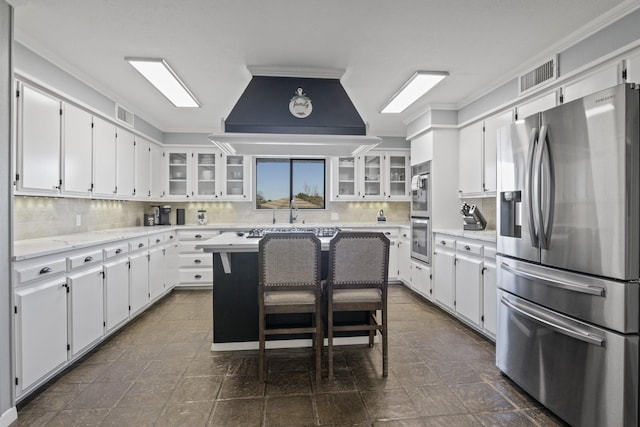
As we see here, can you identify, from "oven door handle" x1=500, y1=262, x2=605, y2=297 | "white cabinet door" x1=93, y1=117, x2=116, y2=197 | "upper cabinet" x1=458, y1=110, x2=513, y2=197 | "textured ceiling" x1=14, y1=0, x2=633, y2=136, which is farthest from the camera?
"upper cabinet" x1=458, y1=110, x2=513, y2=197

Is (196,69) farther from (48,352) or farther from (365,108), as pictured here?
(48,352)

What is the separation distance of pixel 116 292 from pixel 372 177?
14.3ft

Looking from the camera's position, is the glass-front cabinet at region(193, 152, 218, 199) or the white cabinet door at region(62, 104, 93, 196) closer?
the white cabinet door at region(62, 104, 93, 196)

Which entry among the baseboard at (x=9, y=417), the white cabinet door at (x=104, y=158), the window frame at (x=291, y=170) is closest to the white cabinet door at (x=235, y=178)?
the window frame at (x=291, y=170)

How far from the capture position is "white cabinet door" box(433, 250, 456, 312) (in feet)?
13.0

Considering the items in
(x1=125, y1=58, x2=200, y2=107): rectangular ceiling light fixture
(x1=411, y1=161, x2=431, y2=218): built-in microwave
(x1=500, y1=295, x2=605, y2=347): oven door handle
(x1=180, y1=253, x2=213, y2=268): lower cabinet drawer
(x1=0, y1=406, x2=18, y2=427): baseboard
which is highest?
(x1=125, y1=58, x2=200, y2=107): rectangular ceiling light fixture

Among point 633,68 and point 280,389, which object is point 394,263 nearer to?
point 280,389

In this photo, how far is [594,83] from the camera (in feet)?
8.13

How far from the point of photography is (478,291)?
341cm

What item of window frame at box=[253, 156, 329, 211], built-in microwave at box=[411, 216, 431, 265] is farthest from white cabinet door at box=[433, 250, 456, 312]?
window frame at box=[253, 156, 329, 211]

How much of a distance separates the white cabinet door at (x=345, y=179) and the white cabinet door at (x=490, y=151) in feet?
8.21

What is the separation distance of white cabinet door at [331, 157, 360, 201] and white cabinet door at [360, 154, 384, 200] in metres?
0.13

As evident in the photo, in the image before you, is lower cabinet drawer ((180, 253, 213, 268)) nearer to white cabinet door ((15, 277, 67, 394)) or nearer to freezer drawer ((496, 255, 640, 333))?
white cabinet door ((15, 277, 67, 394))

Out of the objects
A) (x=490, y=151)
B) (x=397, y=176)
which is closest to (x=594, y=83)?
(x=490, y=151)
